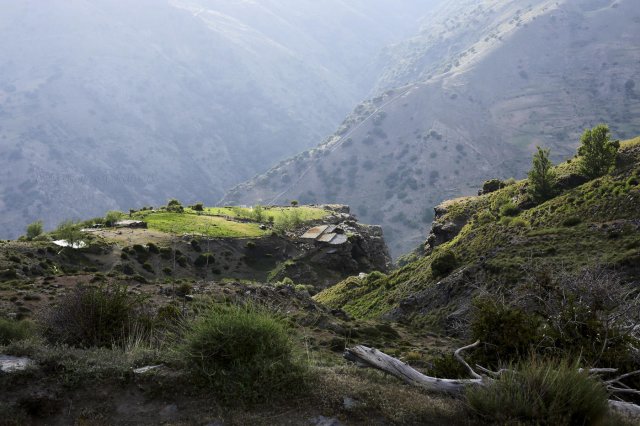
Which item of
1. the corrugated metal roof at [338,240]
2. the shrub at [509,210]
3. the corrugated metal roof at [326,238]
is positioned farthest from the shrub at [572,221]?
the corrugated metal roof at [326,238]

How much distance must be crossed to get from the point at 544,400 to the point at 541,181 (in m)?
47.6

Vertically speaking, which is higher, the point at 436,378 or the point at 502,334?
the point at 502,334

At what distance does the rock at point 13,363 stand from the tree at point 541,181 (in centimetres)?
4849

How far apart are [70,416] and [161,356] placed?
1867 mm

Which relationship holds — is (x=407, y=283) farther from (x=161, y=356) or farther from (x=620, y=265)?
(x=161, y=356)

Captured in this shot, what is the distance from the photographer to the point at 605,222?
122ft

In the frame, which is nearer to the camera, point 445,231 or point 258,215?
point 445,231

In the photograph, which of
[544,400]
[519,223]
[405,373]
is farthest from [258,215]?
[544,400]

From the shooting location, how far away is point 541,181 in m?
51.4

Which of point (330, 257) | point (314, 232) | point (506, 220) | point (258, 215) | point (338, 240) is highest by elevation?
point (258, 215)

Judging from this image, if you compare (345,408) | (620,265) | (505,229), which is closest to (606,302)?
(345,408)

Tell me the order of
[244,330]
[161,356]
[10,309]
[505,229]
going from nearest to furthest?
[244,330], [161,356], [10,309], [505,229]

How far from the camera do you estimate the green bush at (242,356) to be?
8.62m

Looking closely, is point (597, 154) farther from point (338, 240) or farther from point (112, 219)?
point (112, 219)
